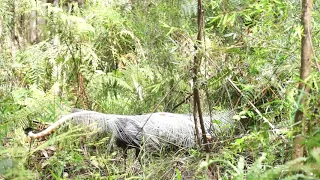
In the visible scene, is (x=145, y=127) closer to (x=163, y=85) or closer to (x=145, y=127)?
(x=145, y=127)

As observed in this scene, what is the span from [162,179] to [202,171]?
8.2 inches

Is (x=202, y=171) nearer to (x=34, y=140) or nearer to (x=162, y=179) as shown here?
(x=162, y=179)

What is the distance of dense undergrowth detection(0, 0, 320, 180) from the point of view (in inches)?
77.9

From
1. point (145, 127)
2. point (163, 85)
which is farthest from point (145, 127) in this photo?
point (163, 85)

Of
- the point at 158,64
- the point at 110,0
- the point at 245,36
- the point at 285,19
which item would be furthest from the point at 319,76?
the point at 110,0

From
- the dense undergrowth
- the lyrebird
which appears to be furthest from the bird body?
the dense undergrowth

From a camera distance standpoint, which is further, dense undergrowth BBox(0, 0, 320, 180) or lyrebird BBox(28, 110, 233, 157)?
lyrebird BBox(28, 110, 233, 157)

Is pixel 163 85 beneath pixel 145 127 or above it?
above

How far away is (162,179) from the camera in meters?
2.13

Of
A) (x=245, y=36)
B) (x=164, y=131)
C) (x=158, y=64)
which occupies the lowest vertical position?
(x=164, y=131)

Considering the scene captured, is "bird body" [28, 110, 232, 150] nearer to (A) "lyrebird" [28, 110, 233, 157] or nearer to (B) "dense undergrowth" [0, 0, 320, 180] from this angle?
(A) "lyrebird" [28, 110, 233, 157]

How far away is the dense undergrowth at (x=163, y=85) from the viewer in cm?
198

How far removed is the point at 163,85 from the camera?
306cm

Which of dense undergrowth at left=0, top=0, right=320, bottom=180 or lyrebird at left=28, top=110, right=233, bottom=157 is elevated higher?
dense undergrowth at left=0, top=0, right=320, bottom=180
